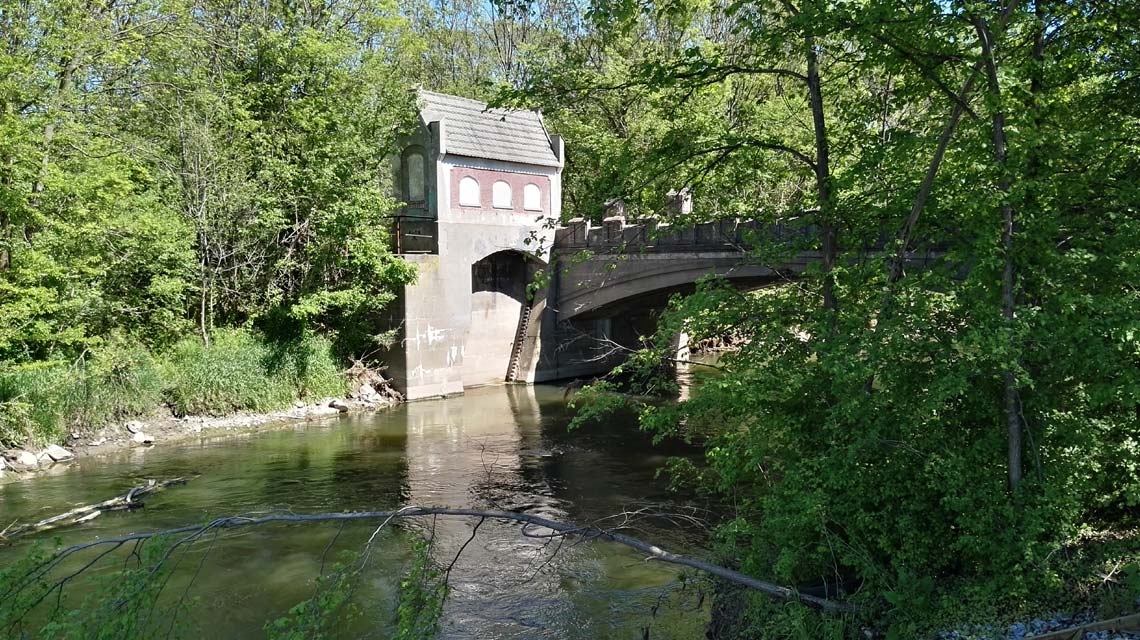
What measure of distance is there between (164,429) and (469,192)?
9.92 meters

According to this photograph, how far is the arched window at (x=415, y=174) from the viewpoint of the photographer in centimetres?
2345

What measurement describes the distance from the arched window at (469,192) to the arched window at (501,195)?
0.56 meters

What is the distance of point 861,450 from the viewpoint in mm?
6812

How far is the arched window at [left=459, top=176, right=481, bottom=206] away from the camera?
2355 cm

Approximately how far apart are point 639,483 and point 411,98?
13.3 m

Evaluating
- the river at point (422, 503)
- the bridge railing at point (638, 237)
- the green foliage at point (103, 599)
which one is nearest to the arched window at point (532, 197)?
the bridge railing at point (638, 237)

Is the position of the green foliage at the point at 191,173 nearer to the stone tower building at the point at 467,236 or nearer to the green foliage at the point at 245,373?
the green foliage at the point at 245,373

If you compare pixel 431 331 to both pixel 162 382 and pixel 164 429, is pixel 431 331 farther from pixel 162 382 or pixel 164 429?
pixel 164 429

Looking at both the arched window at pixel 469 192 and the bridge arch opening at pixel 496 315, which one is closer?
the arched window at pixel 469 192

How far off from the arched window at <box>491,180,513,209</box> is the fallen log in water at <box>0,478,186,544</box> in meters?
12.7

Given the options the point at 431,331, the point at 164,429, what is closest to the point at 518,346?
the point at 431,331

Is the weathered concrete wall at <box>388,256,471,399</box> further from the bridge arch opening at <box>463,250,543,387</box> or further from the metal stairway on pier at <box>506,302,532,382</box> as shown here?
the metal stairway on pier at <box>506,302,532,382</box>

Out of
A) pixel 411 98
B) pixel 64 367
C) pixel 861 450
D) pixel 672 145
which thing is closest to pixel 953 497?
pixel 861 450

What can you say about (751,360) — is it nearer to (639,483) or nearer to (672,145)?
(672,145)
